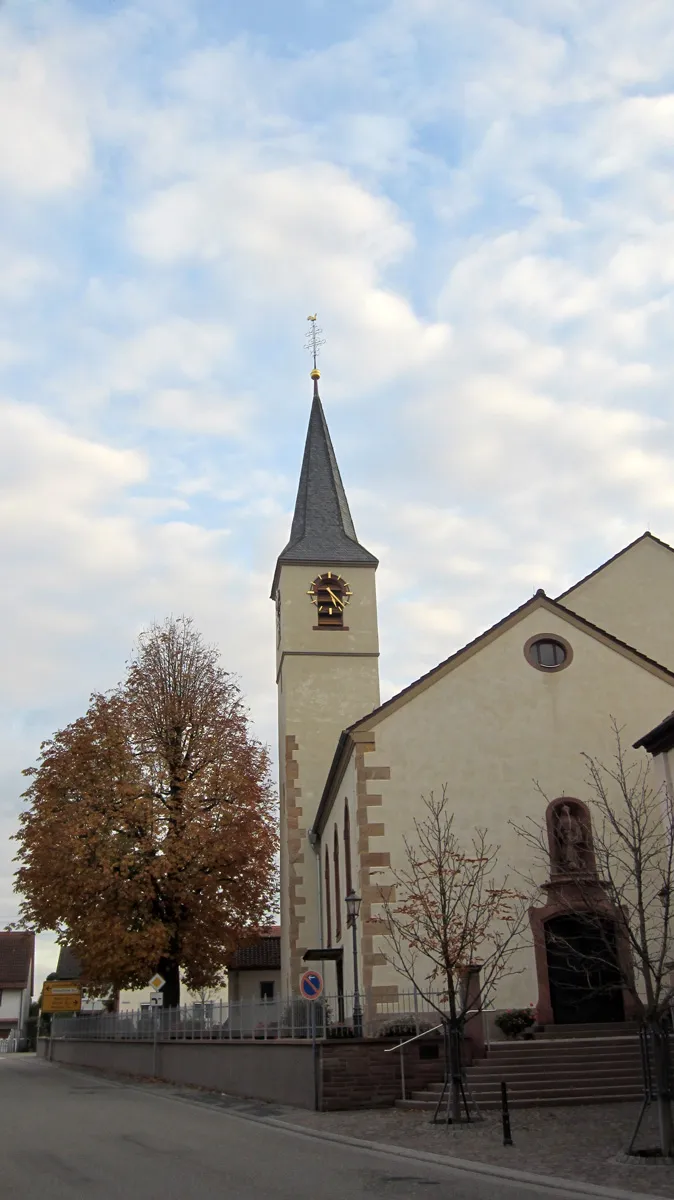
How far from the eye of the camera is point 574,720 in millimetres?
24672

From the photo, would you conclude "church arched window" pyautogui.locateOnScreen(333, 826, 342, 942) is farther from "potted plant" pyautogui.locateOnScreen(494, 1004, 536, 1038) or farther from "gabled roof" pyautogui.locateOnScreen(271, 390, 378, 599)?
"gabled roof" pyautogui.locateOnScreen(271, 390, 378, 599)

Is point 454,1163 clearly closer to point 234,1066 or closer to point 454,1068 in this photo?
point 454,1068

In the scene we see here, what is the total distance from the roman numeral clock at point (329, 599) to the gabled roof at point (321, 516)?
805mm

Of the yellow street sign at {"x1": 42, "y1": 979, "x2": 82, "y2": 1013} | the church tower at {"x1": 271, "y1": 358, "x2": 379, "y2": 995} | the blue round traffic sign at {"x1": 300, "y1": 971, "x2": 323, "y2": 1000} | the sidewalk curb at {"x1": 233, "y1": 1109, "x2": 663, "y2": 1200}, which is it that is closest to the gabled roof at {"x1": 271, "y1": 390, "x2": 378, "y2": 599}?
the church tower at {"x1": 271, "y1": 358, "x2": 379, "y2": 995}

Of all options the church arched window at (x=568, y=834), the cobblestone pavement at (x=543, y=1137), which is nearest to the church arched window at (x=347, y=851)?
the church arched window at (x=568, y=834)

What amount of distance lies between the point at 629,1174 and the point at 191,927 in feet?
71.2

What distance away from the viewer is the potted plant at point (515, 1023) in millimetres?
21516

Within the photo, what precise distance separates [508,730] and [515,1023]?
5968 mm

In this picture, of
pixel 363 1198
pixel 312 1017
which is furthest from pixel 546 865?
pixel 363 1198

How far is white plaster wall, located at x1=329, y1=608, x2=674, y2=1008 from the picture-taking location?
23.6 metres

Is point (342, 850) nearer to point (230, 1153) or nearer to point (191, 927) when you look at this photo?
point (191, 927)

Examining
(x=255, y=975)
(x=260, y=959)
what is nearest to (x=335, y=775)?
(x=260, y=959)

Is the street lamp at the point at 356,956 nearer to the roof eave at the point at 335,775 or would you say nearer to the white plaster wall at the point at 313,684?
the roof eave at the point at 335,775

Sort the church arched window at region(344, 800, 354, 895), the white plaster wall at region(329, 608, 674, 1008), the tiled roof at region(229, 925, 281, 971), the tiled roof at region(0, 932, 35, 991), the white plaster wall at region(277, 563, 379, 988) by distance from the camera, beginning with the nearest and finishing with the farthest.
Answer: the white plaster wall at region(329, 608, 674, 1008) < the church arched window at region(344, 800, 354, 895) < the white plaster wall at region(277, 563, 379, 988) < the tiled roof at region(229, 925, 281, 971) < the tiled roof at region(0, 932, 35, 991)
